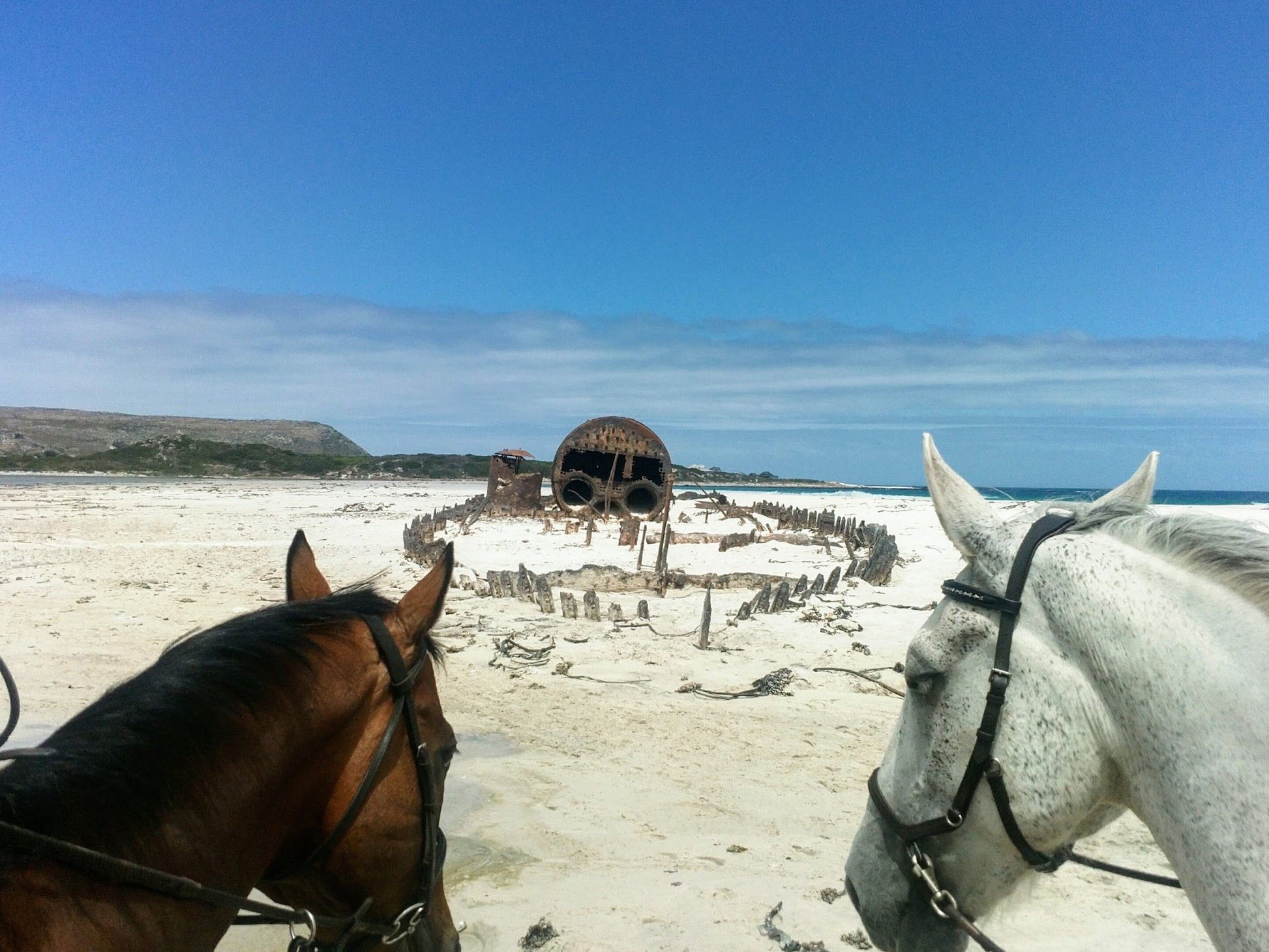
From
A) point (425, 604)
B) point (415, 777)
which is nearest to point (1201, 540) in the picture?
point (425, 604)

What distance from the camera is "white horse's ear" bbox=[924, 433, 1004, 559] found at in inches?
71.8

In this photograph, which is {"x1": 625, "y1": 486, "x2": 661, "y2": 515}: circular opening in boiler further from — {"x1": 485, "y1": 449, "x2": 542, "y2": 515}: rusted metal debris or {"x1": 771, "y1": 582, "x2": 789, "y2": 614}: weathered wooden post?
{"x1": 771, "y1": 582, "x2": 789, "y2": 614}: weathered wooden post

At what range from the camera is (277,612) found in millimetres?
1926

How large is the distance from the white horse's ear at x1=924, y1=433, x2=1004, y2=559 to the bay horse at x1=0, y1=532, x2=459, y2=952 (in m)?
1.18

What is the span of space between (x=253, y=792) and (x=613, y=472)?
28310 millimetres

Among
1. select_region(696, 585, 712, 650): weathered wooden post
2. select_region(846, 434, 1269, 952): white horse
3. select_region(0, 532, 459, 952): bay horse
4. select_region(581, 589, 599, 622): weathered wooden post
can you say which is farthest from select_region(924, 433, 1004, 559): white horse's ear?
select_region(581, 589, 599, 622): weathered wooden post

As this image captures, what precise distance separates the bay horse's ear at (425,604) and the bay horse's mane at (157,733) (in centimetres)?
21

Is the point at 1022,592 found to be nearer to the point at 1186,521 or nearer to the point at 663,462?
the point at 1186,521

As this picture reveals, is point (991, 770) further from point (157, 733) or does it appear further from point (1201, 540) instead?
point (157, 733)

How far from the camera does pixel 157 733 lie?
1.57 metres

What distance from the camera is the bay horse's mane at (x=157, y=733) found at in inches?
56.3

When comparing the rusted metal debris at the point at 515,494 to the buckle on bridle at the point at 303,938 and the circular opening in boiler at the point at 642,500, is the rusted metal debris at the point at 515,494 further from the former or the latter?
the buckle on bridle at the point at 303,938

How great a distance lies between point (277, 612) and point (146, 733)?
42 cm

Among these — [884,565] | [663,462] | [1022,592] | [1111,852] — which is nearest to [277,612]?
[1022,592]
